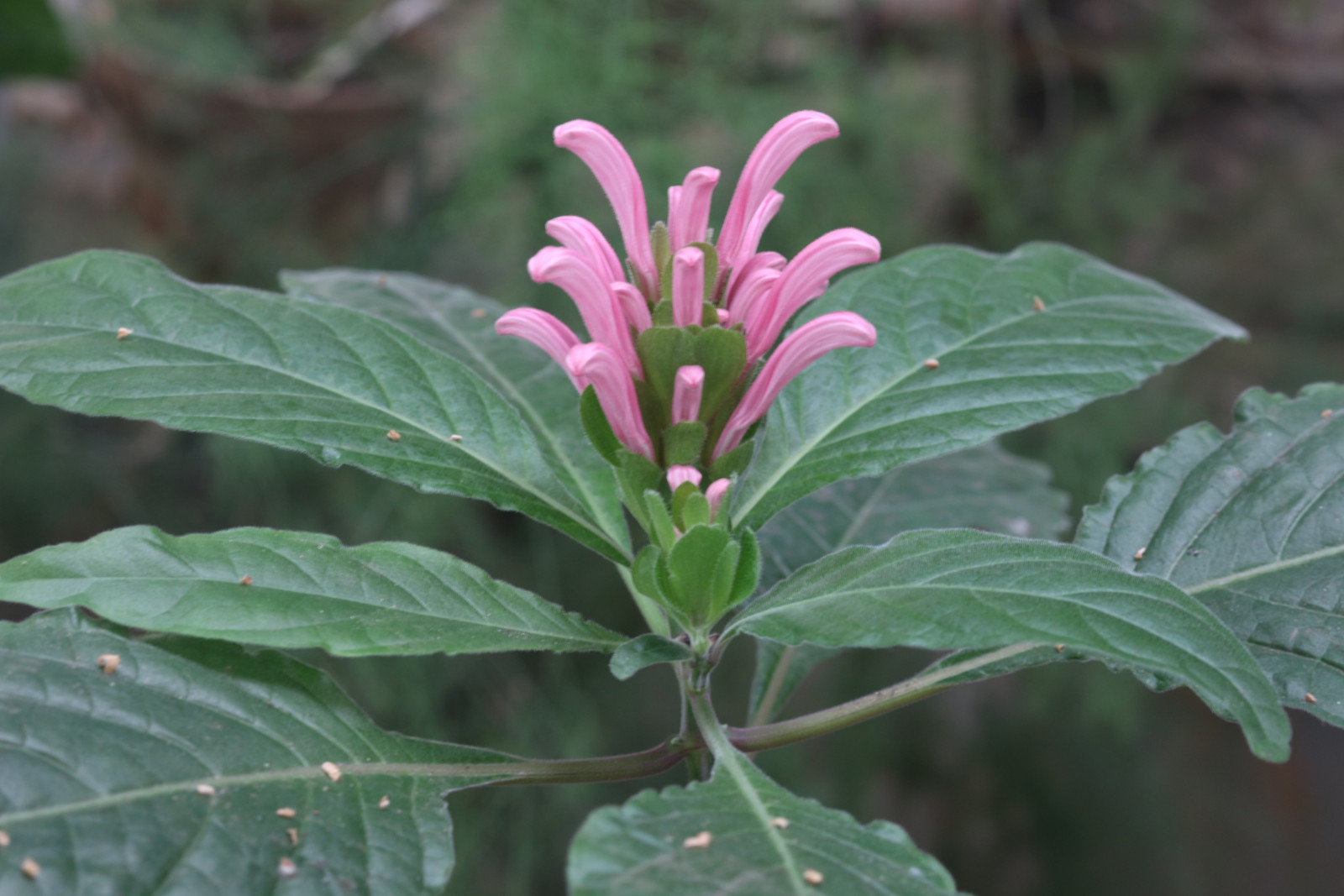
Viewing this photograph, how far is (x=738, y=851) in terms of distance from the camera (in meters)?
0.43

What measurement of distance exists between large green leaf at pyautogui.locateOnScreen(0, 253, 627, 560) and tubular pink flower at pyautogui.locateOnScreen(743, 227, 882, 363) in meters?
0.17

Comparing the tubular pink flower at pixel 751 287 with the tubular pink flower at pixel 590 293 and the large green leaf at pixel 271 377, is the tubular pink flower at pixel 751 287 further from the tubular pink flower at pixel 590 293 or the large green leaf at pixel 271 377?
the large green leaf at pixel 271 377

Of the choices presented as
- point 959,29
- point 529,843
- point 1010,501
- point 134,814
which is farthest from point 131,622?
point 959,29

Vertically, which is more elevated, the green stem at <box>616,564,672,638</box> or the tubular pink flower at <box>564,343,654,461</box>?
the tubular pink flower at <box>564,343,654,461</box>

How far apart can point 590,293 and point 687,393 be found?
8 centimetres

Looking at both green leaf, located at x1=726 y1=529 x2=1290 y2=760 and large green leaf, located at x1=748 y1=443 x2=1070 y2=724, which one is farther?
large green leaf, located at x1=748 y1=443 x2=1070 y2=724

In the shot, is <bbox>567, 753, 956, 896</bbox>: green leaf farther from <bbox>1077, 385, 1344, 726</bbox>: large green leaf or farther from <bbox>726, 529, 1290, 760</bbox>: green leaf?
<bbox>1077, 385, 1344, 726</bbox>: large green leaf

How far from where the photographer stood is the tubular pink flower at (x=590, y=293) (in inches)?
20.0

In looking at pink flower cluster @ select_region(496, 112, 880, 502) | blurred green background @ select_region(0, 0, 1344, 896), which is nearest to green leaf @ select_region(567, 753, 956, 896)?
pink flower cluster @ select_region(496, 112, 880, 502)

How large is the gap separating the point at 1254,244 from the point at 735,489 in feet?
8.30

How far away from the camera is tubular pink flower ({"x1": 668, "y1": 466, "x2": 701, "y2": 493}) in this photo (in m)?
0.55

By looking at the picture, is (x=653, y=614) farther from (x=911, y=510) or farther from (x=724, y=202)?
(x=724, y=202)

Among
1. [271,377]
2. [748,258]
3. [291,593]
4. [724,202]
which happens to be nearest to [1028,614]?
[748,258]

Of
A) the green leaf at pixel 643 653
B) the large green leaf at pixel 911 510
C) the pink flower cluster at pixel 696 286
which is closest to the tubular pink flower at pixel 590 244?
the pink flower cluster at pixel 696 286
